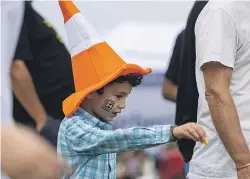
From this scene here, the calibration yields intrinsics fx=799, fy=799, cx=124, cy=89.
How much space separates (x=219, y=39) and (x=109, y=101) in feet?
1.46

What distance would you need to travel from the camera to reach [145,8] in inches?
164

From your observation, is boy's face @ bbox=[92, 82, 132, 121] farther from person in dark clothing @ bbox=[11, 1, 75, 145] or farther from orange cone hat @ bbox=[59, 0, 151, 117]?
person in dark clothing @ bbox=[11, 1, 75, 145]

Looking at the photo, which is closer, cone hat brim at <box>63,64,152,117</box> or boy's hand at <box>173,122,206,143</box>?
boy's hand at <box>173,122,206,143</box>

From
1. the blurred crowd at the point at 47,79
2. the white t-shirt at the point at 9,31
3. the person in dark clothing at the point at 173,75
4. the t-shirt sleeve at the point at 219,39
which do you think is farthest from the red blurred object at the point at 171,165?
the t-shirt sleeve at the point at 219,39

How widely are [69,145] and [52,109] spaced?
0.71 meters

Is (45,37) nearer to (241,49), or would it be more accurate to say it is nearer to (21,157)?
(241,49)

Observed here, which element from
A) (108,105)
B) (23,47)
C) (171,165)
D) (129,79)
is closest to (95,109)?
(108,105)

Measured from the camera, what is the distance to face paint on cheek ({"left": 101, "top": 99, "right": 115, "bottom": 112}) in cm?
258

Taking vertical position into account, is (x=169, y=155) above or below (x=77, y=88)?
below

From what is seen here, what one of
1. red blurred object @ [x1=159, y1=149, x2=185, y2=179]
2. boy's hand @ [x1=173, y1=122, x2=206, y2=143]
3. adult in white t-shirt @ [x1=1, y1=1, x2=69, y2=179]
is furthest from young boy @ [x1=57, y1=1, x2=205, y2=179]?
red blurred object @ [x1=159, y1=149, x2=185, y2=179]

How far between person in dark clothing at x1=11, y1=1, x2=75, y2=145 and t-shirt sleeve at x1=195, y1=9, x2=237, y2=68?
2.92 ft

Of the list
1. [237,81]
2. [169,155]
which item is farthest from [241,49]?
[169,155]

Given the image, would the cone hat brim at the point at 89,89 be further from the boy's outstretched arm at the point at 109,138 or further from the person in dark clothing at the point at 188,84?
the person in dark clothing at the point at 188,84

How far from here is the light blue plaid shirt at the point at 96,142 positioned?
242 cm
